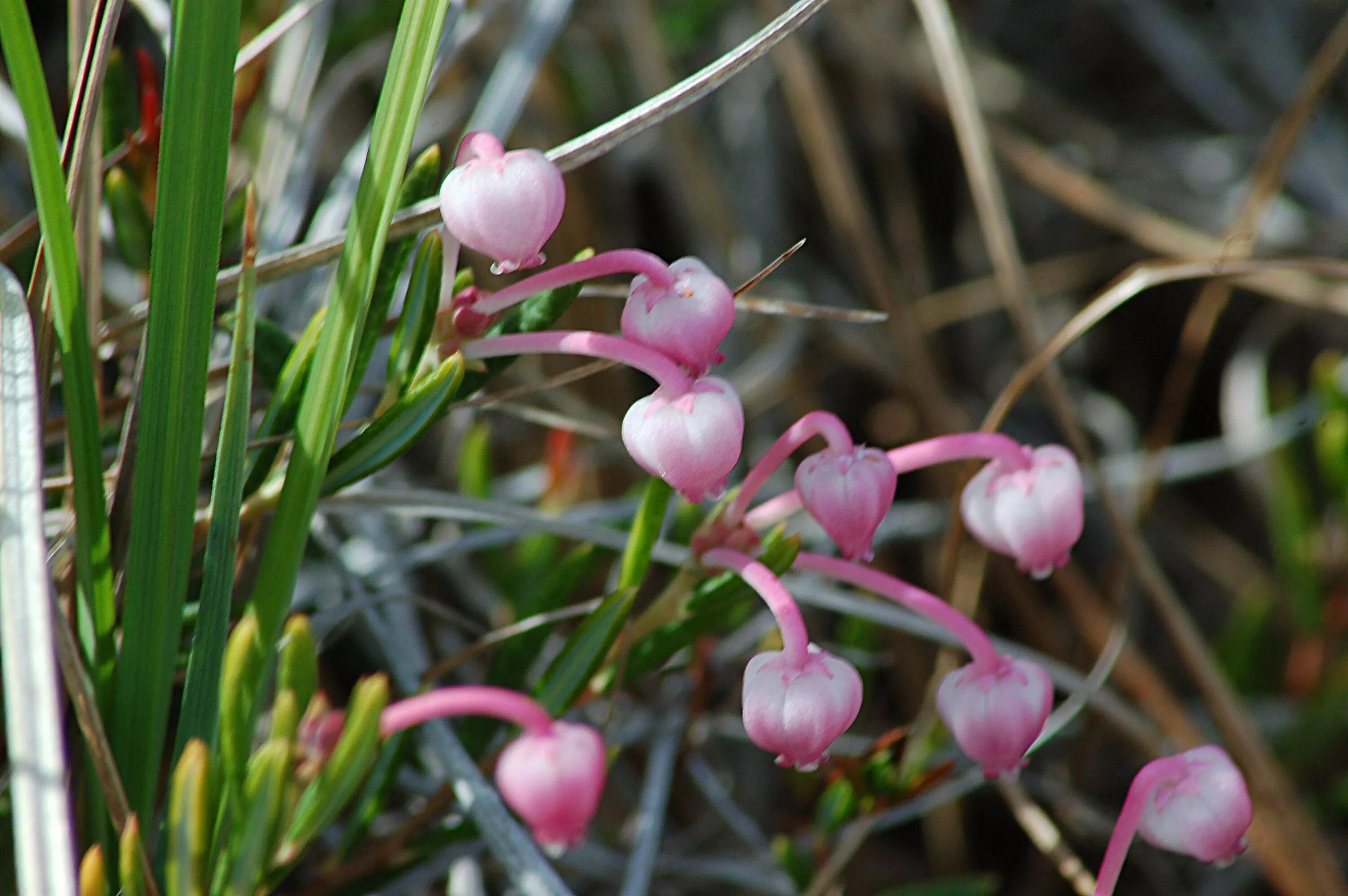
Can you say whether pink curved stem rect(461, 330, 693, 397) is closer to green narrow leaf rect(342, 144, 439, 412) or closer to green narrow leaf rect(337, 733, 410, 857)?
green narrow leaf rect(342, 144, 439, 412)

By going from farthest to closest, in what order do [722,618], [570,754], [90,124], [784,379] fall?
[784,379], [722,618], [90,124], [570,754]

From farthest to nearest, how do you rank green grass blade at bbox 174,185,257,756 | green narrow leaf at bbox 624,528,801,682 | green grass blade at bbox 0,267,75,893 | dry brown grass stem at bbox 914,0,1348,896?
dry brown grass stem at bbox 914,0,1348,896, green narrow leaf at bbox 624,528,801,682, green grass blade at bbox 174,185,257,756, green grass blade at bbox 0,267,75,893

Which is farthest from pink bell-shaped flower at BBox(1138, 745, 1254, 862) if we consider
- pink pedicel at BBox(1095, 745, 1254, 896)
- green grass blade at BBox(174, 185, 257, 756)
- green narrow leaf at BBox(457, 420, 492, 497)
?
green narrow leaf at BBox(457, 420, 492, 497)

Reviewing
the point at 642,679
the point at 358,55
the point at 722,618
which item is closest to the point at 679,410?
the point at 722,618

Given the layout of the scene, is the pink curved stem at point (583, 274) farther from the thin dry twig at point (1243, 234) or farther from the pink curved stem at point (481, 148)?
the thin dry twig at point (1243, 234)

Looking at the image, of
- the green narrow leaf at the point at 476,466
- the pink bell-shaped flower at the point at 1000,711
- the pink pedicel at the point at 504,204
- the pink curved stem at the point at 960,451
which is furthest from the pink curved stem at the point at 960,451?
the green narrow leaf at the point at 476,466

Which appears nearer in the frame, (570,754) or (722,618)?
(570,754)

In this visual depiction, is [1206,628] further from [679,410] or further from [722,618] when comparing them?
[679,410]
